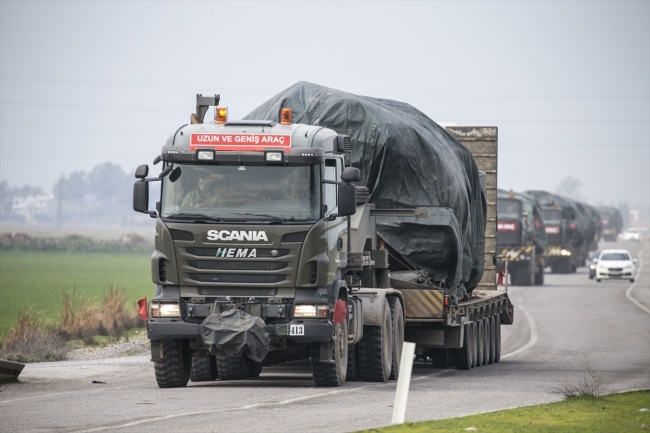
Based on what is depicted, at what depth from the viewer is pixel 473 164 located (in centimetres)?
2116

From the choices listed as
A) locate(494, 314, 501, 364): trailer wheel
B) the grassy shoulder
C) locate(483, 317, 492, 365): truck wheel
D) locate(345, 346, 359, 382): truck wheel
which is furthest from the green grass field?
the grassy shoulder

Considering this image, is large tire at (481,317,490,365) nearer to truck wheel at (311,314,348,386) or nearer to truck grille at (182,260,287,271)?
truck wheel at (311,314,348,386)

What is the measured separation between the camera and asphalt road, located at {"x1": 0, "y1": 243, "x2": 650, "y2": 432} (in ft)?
36.7

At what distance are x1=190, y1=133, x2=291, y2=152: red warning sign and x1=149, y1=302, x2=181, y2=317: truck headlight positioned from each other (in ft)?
6.23

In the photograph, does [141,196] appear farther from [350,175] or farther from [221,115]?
[350,175]

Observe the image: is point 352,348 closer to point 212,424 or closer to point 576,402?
point 576,402

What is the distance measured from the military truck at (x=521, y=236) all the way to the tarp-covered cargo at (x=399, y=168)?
28.7 metres

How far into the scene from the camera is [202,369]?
1647cm

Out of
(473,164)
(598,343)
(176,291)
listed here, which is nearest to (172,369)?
(176,291)

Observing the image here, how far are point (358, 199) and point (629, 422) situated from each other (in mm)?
5953

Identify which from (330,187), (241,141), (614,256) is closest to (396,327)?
(330,187)

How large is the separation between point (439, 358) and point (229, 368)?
4.67 m

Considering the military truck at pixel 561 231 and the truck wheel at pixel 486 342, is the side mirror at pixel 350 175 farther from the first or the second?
the military truck at pixel 561 231

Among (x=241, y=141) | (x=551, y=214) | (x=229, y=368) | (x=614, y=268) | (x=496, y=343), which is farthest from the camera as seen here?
(x=551, y=214)
